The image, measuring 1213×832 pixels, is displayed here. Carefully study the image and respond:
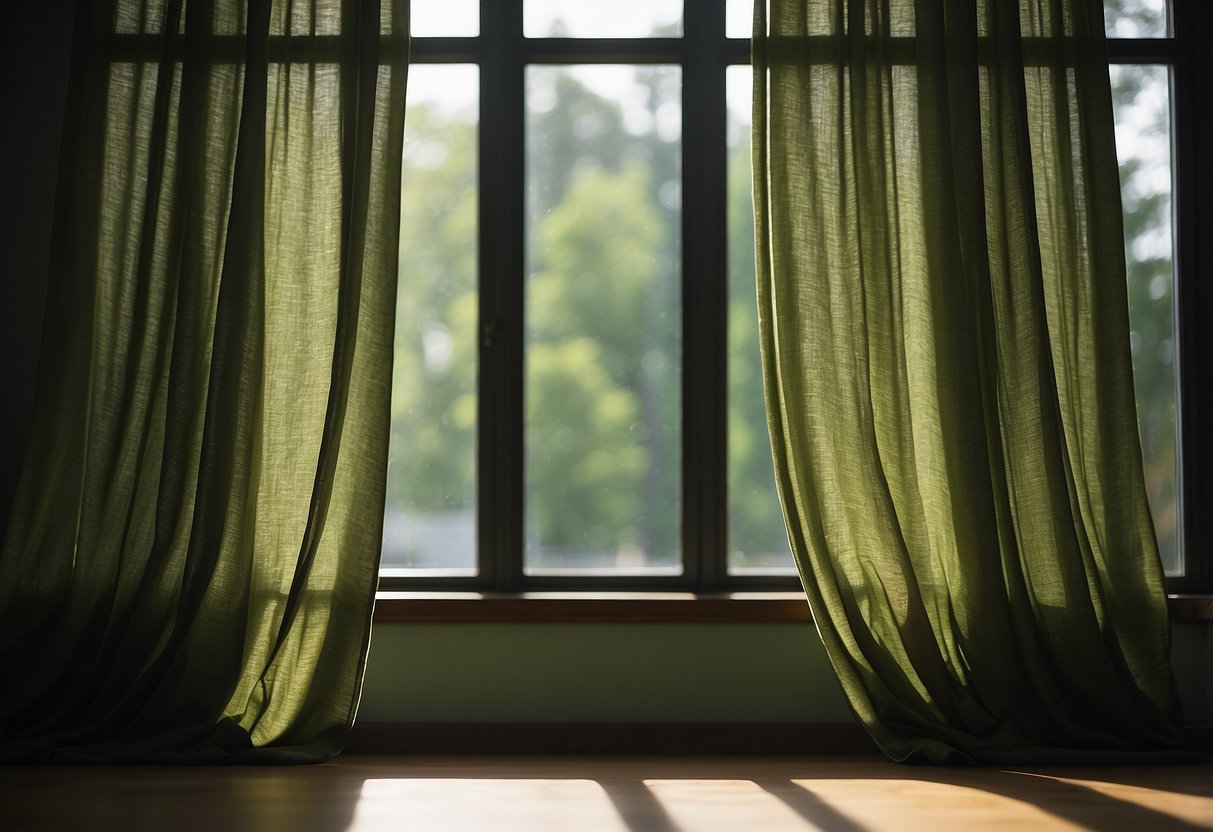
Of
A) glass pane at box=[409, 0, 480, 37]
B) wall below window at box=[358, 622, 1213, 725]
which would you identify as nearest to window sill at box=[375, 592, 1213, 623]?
wall below window at box=[358, 622, 1213, 725]

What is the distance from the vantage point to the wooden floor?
1.77m

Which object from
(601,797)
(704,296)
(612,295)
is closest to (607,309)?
(612,295)

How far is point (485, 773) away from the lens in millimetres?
2137

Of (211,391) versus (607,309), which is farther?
(607,309)

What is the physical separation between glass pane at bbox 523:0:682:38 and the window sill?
59.8 inches

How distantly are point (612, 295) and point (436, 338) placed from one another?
49 cm

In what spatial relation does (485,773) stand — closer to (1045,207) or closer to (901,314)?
(901,314)

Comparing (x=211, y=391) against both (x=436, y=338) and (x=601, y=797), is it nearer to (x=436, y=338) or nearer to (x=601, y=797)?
(x=436, y=338)

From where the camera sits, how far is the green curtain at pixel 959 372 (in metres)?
2.20

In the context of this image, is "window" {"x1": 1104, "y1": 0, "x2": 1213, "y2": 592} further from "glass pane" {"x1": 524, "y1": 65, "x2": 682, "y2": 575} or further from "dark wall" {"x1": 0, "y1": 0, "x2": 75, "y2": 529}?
"dark wall" {"x1": 0, "y1": 0, "x2": 75, "y2": 529}

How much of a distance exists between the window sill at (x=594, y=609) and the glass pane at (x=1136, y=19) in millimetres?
1511

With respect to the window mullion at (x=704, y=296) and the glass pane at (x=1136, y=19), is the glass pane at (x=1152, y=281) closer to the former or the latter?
the glass pane at (x=1136, y=19)

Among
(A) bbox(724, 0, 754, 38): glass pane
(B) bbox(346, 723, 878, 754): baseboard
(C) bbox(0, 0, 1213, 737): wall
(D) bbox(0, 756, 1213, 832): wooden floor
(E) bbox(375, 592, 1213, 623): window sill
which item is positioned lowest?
(D) bbox(0, 756, 1213, 832): wooden floor

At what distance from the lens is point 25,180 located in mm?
2430
